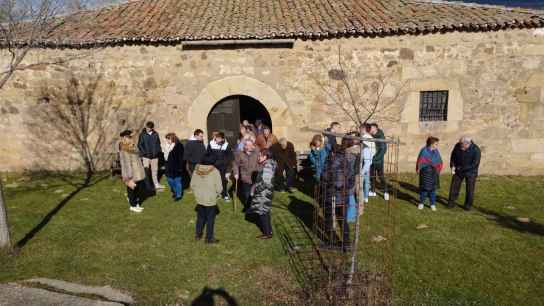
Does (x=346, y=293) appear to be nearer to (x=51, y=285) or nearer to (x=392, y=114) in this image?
(x=51, y=285)

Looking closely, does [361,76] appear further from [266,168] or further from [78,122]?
[78,122]

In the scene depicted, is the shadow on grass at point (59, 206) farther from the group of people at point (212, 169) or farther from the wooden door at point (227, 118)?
the wooden door at point (227, 118)

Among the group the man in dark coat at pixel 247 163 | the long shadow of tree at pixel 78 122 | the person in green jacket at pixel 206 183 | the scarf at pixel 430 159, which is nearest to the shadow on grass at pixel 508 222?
the scarf at pixel 430 159

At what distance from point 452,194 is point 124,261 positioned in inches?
259

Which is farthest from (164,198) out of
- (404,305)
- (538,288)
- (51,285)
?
(538,288)

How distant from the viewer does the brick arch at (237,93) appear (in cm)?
1059

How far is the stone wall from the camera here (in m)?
10.3

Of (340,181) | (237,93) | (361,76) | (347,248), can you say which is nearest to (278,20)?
(237,93)

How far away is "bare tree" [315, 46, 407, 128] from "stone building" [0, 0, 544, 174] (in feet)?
0.20

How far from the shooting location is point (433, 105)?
10688 mm

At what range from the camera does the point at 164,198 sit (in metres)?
8.99

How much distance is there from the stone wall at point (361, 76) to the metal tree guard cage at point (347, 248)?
4171 mm

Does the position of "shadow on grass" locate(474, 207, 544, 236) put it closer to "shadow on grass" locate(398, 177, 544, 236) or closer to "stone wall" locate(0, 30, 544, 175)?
"shadow on grass" locate(398, 177, 544, 236)

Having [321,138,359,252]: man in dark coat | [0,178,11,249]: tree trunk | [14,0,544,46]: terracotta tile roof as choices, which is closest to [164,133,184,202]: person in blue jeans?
[14,0,544,46]: terracotta tile roof
